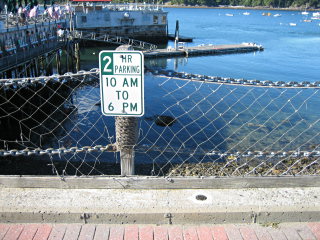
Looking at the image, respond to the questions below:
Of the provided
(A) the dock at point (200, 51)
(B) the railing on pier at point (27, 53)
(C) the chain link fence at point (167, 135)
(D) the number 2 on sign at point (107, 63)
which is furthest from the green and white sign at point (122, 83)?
(A) the dock at point (200, 51)

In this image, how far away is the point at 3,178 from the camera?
12.3ft

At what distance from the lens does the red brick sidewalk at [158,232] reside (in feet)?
10.1

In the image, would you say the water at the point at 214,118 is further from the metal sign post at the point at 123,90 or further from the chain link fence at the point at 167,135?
the metal sign post at the point at 123,90

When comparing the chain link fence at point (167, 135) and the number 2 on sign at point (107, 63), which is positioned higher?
the number 2 on sign at point (107, 63)

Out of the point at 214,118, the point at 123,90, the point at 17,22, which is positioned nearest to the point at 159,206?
the point at 123,90

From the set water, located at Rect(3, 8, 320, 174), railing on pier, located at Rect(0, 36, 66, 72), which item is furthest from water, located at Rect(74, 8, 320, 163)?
railing on pier, located at Rect(0, 36, 66, 72)

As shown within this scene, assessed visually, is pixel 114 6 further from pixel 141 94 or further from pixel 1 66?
pixel 141 94

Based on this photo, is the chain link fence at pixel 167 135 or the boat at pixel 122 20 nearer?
the chain link fence at pixel 167 135

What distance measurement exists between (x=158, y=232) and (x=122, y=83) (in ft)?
4.95

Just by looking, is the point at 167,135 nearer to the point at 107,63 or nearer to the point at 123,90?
the point at 123,90

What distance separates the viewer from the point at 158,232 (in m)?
3.16

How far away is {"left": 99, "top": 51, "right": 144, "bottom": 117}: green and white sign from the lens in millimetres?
3311

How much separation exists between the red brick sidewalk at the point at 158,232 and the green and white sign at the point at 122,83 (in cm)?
114

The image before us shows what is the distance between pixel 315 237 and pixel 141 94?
7.02 ft
